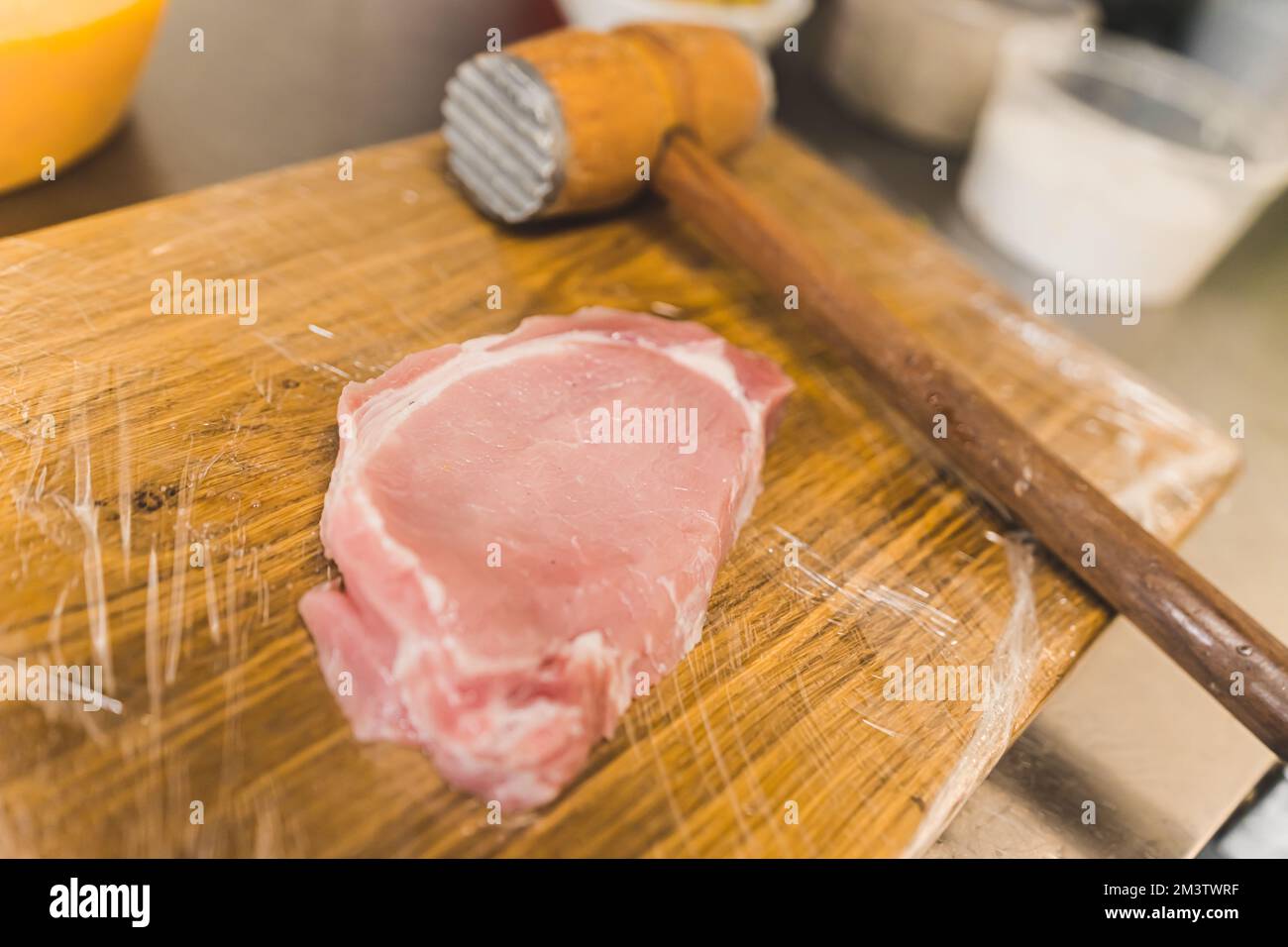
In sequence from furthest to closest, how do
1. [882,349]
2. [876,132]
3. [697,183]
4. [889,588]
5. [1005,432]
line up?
1. [876,132]
2. [697,183]
3. [882,349]
4. [1005,432]
5. [889,588]

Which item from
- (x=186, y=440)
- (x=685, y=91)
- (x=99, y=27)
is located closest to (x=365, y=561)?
(x=186, y=440)

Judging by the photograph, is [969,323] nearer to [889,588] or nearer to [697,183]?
[697,183]

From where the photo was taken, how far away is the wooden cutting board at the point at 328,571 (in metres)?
1.15

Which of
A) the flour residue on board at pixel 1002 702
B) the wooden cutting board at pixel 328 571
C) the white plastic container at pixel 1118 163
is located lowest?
the flour residue on board at pixel 1002 702

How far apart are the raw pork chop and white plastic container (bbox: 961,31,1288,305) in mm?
1299

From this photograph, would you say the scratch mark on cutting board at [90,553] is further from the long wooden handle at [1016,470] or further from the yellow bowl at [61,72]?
the long wooden handle at [1016,470]

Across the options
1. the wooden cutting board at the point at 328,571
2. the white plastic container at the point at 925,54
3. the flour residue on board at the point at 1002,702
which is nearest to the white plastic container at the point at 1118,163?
the white plastic container at the point at 925,54

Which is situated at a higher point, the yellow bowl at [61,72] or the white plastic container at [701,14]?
the white plastic container at [701,14]

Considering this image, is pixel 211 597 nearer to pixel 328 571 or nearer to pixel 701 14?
pixel 328 571

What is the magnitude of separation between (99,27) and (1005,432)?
1.84 m

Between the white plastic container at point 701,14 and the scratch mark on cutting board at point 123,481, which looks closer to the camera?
the scratch mark on cutting board at point 123,481

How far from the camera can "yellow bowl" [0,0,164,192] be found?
63.4 inches
